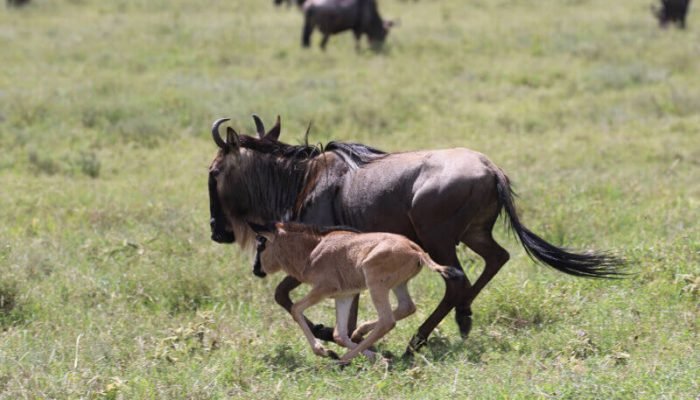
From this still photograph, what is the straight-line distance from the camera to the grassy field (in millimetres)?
5750

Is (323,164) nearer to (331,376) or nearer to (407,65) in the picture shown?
(331,376)

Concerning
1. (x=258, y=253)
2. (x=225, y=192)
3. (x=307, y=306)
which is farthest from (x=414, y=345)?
(x=225, y=192)

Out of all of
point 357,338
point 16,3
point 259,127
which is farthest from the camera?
point 16,3

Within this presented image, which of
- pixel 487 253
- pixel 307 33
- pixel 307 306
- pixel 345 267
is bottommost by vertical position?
pixel 307 33

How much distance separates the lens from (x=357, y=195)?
6863 mm

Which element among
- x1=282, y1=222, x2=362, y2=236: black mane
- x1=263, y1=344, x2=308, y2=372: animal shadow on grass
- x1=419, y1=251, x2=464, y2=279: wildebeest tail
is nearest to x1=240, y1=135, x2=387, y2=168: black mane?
x1=282, y1=222, x2=362, y2=236: black mane

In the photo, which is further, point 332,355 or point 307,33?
point 307,33

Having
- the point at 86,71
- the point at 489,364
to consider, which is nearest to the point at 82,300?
the point at 489,364

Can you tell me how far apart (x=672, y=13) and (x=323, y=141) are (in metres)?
12.4

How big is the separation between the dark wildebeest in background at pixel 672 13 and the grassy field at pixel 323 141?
52 cm

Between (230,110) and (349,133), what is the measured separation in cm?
182

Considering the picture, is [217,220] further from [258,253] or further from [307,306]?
[307,306]

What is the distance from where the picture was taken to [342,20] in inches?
807

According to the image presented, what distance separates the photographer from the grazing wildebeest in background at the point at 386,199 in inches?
256
